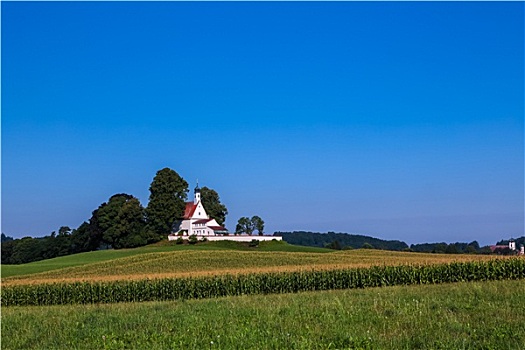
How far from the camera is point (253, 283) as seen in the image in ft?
100

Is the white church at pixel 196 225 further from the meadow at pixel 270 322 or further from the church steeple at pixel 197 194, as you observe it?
the meadow at pixel 270 322

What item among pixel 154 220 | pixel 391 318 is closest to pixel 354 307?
pixel 391 318

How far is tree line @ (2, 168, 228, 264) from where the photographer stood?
89688 mm

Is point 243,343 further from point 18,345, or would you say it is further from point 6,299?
point 6,299

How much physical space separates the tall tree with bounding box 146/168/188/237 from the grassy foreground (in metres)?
72.0

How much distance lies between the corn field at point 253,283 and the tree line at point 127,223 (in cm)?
5703

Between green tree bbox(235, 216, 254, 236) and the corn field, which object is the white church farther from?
the corn field

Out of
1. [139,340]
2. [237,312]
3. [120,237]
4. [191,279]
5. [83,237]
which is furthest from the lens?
[83,237]

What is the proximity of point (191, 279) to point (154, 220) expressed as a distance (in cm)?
6126

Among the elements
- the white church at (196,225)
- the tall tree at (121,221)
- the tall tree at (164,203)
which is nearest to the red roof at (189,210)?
the white church at (196,225)

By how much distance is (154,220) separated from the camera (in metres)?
90.4

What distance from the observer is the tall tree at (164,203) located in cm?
9038

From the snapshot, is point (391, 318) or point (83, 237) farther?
point (83, 237)

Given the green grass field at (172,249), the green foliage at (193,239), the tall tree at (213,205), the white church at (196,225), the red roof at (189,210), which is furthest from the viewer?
the tall tree at (213,205)
